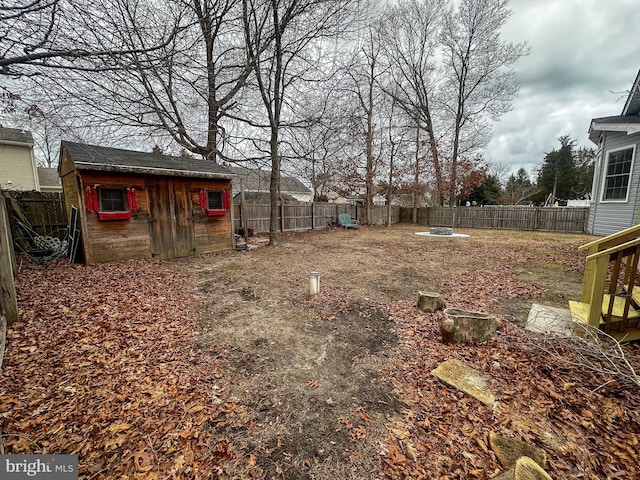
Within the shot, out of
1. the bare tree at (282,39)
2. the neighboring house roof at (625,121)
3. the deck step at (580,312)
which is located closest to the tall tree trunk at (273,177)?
the bare tree at (282,39)

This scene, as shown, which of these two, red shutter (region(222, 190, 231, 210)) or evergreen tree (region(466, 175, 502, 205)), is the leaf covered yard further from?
evergreen tree (region(466, 175, 502, 205))

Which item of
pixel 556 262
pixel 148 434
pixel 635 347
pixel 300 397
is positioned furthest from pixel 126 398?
pixel 556 262

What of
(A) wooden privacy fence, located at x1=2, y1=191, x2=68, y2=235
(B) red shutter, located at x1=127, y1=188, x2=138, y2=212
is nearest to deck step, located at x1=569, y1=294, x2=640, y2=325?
(B) red shutter, located at x1=127, y1=188, x2=138, y2=212

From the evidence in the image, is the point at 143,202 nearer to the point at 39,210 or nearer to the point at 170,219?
the point at 170,219

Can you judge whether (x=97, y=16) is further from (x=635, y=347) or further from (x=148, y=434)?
(x=635, y=347)

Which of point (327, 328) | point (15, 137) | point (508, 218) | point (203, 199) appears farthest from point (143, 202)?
point (508, 218)

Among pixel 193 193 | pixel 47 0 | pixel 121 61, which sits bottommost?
pixel 193 193

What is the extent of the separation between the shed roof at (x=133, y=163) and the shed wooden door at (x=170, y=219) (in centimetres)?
37

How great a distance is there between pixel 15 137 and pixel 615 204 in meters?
23.6

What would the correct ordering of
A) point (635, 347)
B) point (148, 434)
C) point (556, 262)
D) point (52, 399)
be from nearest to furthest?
point (148, 434) < point (52, 399) < point (635, 347) < point (556, 262)

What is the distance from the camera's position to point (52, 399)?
2.04 m

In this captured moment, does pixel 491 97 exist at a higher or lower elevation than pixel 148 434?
higher

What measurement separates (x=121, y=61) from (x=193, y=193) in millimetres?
4362

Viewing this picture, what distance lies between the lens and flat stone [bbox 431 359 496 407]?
2158mm
